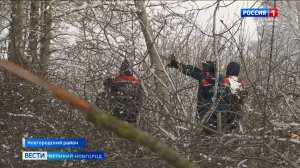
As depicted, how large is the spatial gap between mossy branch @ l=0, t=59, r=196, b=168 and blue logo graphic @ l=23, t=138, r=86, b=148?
3.64 m

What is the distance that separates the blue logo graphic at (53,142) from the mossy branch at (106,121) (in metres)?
3.64

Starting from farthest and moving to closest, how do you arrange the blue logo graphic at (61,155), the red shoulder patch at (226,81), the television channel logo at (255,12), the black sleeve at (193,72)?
the black sleeve at (193,72) → the red shoulder patch at (226,81) → the television channel logo at (255,12) → the blue logo graphic at (61,155)

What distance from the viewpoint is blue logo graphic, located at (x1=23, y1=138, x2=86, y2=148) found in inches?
164

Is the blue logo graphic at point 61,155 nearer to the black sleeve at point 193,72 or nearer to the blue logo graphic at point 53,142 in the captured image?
the blue logo graphic at point 53,142

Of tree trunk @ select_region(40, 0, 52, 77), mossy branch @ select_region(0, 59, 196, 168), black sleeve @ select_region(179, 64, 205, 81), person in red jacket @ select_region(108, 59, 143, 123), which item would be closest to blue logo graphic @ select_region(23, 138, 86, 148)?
person in red jacket @ select_region(108, 59, 143, 123)

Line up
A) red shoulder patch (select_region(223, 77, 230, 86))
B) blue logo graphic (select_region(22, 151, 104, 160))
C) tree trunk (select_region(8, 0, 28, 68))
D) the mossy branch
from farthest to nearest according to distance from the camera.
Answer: tree trunk (select_region(8, 0, 28, 68)) → red shoulder patch (select_region(223, 77, 230, 86)) → blue logo graphic (select_region(22, 151, 104, 160)) → the mossy branch

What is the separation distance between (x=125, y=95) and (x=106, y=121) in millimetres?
4091

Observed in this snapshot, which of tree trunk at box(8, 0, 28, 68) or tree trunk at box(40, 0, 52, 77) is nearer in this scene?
tree trunk at box(8, 0, 28, 68)

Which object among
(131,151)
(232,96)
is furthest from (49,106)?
(232,96)

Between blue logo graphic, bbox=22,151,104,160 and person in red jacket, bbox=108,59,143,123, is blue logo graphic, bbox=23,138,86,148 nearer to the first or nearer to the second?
blue logo graphic, bbox=22,151,104,160

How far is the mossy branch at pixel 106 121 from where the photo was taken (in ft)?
1.64

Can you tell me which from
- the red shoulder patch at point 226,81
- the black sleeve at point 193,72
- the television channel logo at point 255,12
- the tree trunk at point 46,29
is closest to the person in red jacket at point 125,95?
the black sleeve at point 193,72

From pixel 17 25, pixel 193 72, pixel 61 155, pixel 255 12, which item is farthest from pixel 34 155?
pixel 17 25

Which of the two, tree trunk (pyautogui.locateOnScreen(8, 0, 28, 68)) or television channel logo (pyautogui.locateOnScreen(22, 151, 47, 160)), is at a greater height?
tree trunk (pyautogui.locateOnScreen(8, 0, 28, 68))
